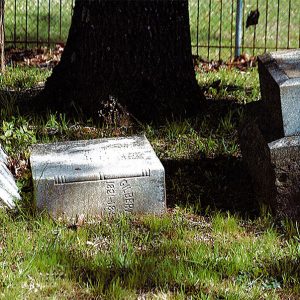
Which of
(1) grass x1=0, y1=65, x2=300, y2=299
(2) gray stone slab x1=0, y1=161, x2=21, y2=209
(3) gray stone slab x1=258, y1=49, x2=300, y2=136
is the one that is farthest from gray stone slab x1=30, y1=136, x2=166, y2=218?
(3) gray stone slab x1=258, y1=49, x2=300, y2=136

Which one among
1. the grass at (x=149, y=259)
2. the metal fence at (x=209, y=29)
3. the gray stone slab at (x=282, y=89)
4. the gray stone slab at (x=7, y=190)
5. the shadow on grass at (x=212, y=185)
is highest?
the gray stone slab at (x=282, y=89)

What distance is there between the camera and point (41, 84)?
867 cm

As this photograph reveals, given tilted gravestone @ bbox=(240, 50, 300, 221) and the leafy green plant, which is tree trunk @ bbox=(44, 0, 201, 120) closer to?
the leafy green plant

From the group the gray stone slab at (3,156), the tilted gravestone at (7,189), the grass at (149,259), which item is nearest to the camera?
the grass at (149,259)

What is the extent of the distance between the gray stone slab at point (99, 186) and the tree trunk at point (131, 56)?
154 cm

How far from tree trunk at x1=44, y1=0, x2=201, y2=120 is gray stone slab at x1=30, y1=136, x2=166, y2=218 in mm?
1543

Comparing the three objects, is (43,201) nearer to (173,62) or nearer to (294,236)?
(294,236)

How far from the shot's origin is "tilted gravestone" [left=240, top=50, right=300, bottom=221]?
558 cm

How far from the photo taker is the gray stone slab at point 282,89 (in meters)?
5.59

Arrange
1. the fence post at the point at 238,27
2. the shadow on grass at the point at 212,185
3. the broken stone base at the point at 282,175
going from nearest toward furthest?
the broken stone base at the point at 282,175, the shadow on grass at the point at 212,185, the fence post at the point at 238,27

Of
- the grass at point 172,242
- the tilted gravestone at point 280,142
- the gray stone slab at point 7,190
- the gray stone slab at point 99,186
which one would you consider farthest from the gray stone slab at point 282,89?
the gray stone slab at point 7,190

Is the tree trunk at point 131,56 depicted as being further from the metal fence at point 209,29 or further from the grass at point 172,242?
the metal fence at point 209,29

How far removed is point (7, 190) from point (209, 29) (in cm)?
501

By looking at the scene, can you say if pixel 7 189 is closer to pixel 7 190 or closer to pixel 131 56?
pixel 7 190
